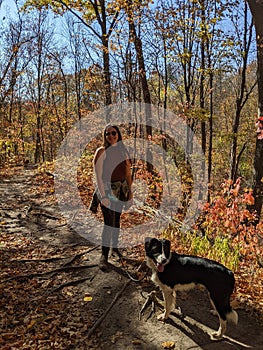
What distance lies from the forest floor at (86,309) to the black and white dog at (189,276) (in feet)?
0.90

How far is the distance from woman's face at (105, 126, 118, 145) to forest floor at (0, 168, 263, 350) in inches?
83.6

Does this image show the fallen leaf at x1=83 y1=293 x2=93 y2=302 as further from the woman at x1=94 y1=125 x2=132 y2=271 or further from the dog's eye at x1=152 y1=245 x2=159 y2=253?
the dog's eye at x1=152 y1=245 x2=159 y2=253

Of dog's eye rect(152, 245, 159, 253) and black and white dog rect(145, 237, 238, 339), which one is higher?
dog's eye rect(152, 245, 159, 253)

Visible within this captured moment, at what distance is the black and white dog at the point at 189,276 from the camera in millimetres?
3381

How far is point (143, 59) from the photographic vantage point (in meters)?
11.1

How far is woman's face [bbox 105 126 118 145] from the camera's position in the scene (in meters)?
4.74

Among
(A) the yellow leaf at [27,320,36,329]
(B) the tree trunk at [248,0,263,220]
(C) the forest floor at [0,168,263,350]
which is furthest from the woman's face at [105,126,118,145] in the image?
(B) the tree trunk at [248,0,263,220]

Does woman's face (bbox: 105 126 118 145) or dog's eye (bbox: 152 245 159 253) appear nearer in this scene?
dog's eye (bbox: 152 245 159 253)

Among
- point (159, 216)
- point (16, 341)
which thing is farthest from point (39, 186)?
point (16, 341)

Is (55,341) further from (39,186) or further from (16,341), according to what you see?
(39,186)

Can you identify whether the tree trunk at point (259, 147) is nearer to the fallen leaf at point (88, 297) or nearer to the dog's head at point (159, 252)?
the dog's head at point (159, 252)

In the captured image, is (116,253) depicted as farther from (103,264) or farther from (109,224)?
(109,224)

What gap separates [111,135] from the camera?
4.74 metres

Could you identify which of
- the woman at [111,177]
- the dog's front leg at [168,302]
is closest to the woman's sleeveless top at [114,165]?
the woman at [111,177]
